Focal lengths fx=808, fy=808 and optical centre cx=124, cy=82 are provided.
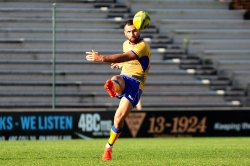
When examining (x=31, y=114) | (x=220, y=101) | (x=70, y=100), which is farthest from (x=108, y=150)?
(x=220, y=101)

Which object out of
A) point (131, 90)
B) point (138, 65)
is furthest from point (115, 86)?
point (138, 65)

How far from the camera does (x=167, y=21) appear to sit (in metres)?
27.6

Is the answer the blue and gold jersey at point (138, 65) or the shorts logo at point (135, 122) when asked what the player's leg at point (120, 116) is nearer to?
the blue and gold jersey at point (138, 65)

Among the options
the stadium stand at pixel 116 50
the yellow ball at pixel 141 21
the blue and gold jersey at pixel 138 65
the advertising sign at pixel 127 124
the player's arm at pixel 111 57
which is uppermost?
the yellow ball at pixel 141 21

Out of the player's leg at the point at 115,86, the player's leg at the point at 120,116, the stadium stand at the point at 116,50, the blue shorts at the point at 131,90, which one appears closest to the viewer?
the player's leg at the point at 115,86

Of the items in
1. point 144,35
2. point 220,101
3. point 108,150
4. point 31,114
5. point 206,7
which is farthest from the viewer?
point 206,7

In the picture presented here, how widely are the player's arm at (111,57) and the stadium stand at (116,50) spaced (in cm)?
1191

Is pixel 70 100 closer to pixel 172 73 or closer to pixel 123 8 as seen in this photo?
pixel 172 73

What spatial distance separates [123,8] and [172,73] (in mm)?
3735

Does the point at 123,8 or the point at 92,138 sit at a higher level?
the point at 123,8

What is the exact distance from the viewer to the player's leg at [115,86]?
10.8 meters

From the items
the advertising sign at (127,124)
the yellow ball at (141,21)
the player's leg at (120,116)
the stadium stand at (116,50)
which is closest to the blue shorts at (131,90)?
the player's leg at (120,116)

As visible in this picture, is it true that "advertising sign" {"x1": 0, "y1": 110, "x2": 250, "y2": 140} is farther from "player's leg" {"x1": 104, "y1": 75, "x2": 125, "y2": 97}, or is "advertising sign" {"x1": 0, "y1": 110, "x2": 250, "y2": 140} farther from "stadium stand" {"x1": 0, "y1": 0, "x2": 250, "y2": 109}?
"player's leg" {"x1": 104, "y1": 75, "x2": 125, "y2": 97}

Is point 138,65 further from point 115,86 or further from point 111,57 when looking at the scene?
point 111,57
